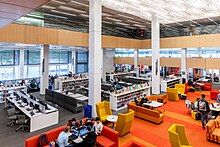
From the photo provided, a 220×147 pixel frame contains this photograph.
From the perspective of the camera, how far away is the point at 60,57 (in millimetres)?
22438

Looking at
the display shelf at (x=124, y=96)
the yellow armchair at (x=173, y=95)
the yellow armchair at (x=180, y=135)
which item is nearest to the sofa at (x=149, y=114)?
the display shelf at (x=124, y=96)

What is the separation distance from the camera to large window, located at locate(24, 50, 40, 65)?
61.9ft

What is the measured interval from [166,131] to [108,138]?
299 centimetres

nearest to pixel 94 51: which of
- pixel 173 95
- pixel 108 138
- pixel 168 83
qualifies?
pixel 108 138

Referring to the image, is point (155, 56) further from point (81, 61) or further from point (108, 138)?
point (81, 61)

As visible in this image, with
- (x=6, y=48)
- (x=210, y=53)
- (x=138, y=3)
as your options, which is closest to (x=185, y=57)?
(x=210, y=53)

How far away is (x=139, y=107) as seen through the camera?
9.70 metres

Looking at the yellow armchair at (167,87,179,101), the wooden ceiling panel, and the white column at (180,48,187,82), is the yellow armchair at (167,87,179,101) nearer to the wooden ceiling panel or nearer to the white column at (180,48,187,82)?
the white column at (180,48,187,82)

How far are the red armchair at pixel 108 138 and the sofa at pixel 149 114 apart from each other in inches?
127

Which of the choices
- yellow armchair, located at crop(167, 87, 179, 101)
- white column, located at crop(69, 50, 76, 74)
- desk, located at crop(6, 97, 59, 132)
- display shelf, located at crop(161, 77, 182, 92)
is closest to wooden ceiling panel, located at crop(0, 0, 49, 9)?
desk, located at crop(6, 97, 59, 132)

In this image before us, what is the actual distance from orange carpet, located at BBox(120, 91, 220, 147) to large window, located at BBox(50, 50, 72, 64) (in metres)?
15.2

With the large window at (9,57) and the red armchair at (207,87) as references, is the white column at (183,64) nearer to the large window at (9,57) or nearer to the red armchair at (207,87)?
the red armchair at (207,87)

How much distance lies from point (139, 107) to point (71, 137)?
4.68 meters

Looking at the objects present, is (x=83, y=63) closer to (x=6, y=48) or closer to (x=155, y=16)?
(x=6, y=48)
